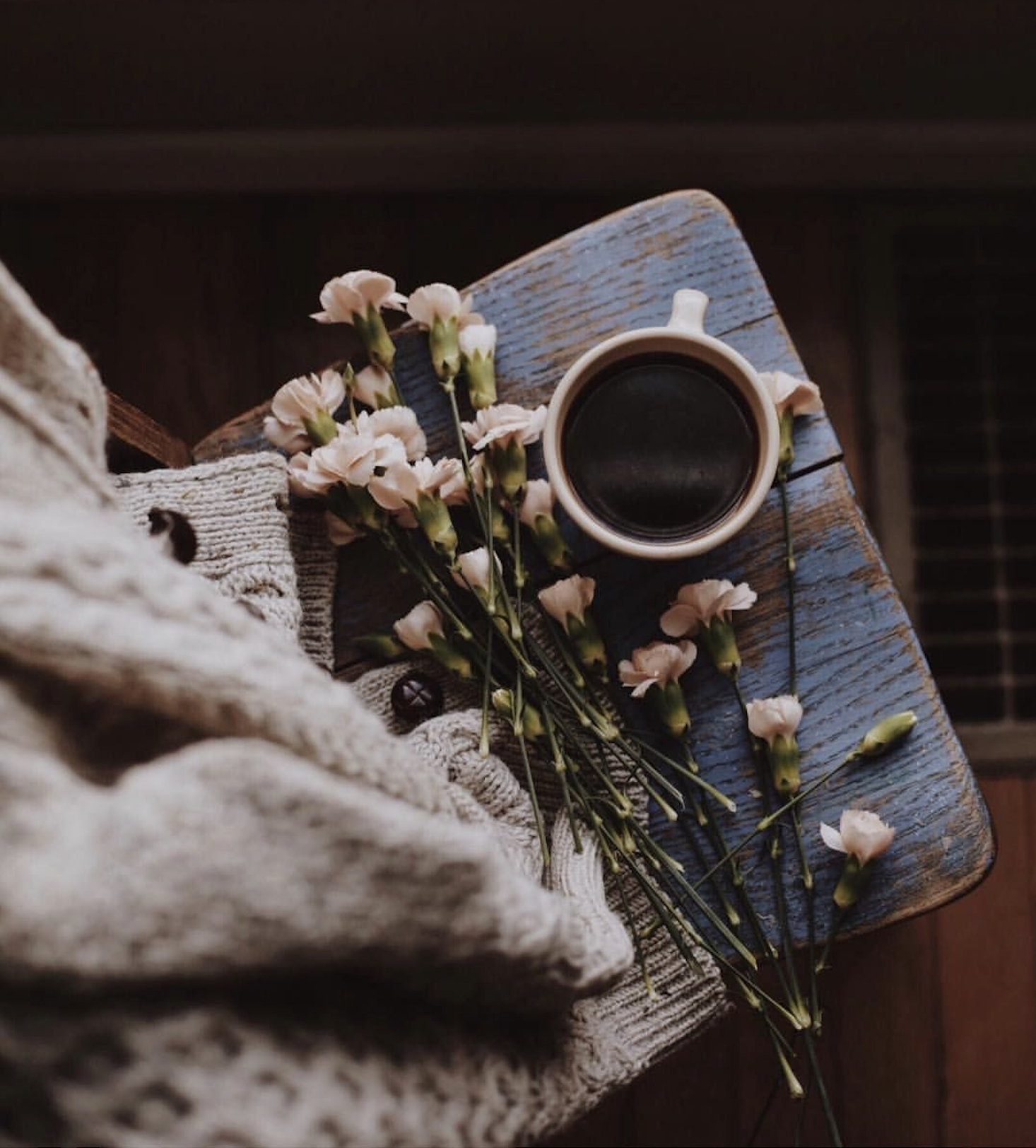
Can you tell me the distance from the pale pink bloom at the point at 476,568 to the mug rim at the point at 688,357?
0.22 feet

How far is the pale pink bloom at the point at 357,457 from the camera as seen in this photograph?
0.68m

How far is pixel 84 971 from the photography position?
36 cm

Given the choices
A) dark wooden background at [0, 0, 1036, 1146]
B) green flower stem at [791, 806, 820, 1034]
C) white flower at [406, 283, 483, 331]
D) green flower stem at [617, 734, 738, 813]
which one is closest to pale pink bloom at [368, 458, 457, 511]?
white flower at [406, 283, 483, 331]

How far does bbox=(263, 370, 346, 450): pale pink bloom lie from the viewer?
71 cm

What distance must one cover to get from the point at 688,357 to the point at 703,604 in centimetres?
16

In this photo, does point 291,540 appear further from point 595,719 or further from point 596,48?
point 596,48

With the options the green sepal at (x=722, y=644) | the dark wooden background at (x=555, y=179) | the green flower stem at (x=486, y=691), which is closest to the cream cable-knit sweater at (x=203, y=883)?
the green flower stem at (x=486, y=691)

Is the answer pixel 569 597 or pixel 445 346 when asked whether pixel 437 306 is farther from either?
pixel 569 597

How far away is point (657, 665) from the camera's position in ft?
2.27

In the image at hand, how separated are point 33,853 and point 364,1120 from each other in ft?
0.59

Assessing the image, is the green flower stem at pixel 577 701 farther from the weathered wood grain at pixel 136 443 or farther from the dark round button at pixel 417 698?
the weathered wood grain at pixel 136 443

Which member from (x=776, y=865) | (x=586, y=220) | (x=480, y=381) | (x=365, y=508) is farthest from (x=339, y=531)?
(x=586, y=220)

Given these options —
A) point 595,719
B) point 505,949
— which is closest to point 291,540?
point 595,719

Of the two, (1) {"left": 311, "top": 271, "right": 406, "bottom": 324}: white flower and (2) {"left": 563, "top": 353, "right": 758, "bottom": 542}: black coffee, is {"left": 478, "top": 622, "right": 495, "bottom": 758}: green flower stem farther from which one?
(1) {"left": 311, "top": 271, "right": 406, "bottom": 324}: white flower
